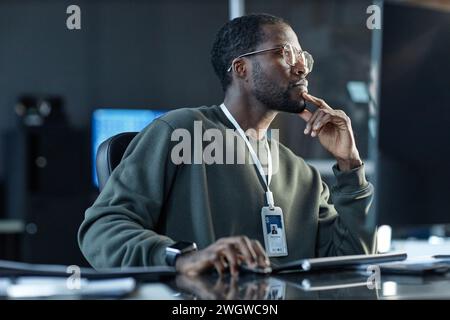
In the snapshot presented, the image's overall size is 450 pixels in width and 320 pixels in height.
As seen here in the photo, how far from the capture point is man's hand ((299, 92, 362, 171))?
4.89ft

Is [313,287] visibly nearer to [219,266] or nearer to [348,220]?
[219,266]

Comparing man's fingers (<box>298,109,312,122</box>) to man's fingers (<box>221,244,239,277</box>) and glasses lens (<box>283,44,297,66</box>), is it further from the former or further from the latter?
man's fingers (<box>221,244,239,277</box>)

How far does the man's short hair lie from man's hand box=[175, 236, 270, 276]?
1.78ft

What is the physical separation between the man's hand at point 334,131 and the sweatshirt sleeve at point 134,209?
29cm

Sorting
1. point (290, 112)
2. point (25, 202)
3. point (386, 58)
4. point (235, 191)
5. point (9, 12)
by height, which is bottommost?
point (25, 202)

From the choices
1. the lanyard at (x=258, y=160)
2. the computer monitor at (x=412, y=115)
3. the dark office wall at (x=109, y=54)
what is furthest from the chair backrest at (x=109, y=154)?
the dark office wall at (x=109, y=54)

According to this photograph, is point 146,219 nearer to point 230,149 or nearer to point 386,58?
point 230,149

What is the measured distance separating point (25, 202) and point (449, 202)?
8.13 ft

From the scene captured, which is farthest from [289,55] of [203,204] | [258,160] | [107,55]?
[107,55]

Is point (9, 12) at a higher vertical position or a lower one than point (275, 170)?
higher

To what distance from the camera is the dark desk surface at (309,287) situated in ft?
3.05

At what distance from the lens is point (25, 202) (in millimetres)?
3879

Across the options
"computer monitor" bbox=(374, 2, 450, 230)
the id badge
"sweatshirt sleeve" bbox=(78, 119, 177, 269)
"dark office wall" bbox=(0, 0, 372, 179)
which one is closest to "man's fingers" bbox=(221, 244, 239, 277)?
"sweatshirt sleeve" bbox=(78, 119, 177, 269)
